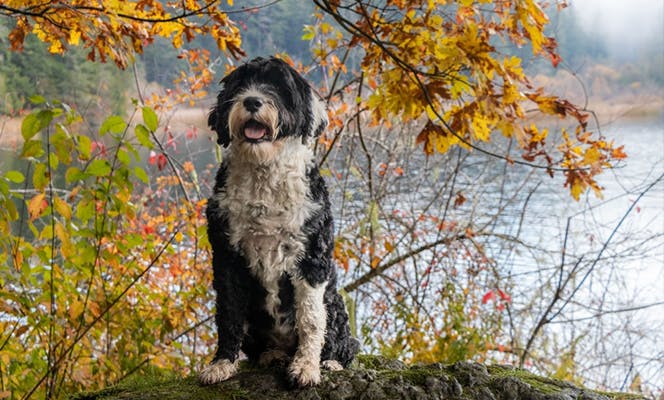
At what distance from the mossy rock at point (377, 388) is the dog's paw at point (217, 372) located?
29mm

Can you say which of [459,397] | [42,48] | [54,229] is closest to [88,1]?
[54,229]

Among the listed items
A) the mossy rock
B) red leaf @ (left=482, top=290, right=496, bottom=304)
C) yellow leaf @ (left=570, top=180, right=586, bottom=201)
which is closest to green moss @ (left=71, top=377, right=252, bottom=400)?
the mossy rock

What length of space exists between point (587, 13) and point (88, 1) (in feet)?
21.1

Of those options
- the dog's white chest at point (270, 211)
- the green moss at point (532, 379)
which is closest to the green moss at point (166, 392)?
the dog's white chest at point (270, 211)

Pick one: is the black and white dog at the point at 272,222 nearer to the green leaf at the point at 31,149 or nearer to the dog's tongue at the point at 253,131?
the dog's tongue at the point at 253,131

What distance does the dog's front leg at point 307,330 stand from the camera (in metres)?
2.36

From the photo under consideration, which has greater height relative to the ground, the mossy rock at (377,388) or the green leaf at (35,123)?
the green leaf at (35,123)

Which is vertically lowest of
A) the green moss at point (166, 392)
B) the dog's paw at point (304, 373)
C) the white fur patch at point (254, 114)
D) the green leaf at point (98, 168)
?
the green moss at point (166, 392)

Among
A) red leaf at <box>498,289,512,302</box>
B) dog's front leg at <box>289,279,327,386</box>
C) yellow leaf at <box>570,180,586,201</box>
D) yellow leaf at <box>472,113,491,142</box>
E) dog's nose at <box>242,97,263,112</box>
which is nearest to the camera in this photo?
dog's nose at <box>242,97,263,112</box>

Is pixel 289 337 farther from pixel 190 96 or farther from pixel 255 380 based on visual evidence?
pixel 190 96

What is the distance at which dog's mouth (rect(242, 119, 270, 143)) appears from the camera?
2170 millimetres

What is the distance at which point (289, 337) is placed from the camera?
2469mm

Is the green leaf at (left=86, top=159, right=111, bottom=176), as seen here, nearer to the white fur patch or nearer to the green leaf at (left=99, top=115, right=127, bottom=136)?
the green leaf at (left=99, top=115, right=127, bottom=136)

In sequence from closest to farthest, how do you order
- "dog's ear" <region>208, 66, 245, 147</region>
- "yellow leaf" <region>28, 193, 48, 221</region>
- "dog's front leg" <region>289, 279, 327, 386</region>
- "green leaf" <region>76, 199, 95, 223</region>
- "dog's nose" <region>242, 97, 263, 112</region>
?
1. "dog's nose" <region>242, 97, 263, 112</region>
2. "dog's ear" <region>208, 66, 245, 147</region>
3. "dog's front leg" <region>289, 279, 327, 386</region>
4. "yellow leaf" <region>28, 193, 48, 221</region>
5. "green leaf" <region>76, 199, 95, 223</region>
